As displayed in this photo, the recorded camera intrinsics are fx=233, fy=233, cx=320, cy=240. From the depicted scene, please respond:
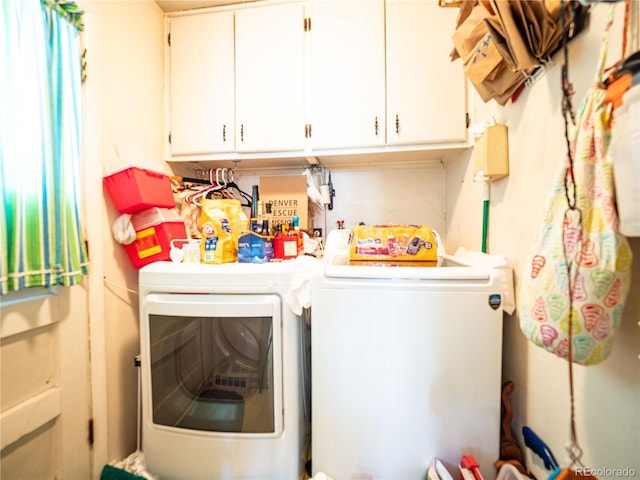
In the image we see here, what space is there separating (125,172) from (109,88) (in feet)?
1.48

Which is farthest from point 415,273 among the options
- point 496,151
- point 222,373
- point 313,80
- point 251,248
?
point 313,80

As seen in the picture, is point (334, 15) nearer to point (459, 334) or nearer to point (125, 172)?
point (125, 172)

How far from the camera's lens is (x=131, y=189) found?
41.9 inches

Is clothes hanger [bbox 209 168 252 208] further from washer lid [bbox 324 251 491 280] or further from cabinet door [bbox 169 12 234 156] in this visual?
washer lid [bbox 324 251 491 280]

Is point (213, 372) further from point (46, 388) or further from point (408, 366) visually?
point (408, 366)

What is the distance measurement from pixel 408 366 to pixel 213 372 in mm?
800

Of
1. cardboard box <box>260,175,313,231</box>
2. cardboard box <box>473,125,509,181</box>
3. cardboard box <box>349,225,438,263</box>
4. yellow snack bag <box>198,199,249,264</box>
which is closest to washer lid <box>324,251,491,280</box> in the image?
cardboard box <box>349,225,438,263</box>

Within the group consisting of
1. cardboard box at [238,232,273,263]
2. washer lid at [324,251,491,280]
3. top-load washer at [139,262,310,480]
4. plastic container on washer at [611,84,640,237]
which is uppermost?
plastic container on washer at [611,84,640,237]

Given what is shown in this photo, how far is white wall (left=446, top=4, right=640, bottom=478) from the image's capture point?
0.52m

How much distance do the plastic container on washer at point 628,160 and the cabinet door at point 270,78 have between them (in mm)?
1195

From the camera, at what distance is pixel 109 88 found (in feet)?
3.70

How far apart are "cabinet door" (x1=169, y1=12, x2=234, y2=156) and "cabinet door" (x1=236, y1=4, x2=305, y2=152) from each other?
73mm

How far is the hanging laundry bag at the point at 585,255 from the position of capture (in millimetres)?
437

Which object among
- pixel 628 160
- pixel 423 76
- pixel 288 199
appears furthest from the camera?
pixel 288 199
